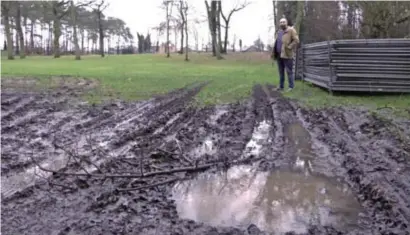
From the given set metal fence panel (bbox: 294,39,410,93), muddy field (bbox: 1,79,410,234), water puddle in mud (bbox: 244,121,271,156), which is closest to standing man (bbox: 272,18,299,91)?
metal fence panel (bbox: 294,39,410,93)

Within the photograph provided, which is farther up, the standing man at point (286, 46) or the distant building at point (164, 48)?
the distant building at point (164, 48)

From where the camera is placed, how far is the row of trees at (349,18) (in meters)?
20.0

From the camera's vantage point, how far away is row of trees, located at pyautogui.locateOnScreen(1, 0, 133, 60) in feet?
145

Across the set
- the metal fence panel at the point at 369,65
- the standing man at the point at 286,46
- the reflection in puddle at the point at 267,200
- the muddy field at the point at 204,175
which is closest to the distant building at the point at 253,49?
the standing man at the point at 286,46

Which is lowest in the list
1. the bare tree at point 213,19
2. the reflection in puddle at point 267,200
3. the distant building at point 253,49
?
the reflection in puddle at point 267,200

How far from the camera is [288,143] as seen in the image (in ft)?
17.6

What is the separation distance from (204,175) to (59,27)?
155ft

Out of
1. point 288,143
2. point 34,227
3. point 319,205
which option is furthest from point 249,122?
point 34,227

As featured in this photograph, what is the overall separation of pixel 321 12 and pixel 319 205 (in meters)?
34.1

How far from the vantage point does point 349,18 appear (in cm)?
3084

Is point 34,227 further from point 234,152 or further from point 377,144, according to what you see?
point 377,144

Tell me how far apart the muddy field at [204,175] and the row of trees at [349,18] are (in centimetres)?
1173

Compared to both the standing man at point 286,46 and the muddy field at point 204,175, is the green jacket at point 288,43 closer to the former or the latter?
the standing man at point 286,46

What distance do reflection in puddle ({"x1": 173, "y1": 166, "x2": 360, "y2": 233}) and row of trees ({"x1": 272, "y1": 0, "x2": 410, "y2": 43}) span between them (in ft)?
44.8
